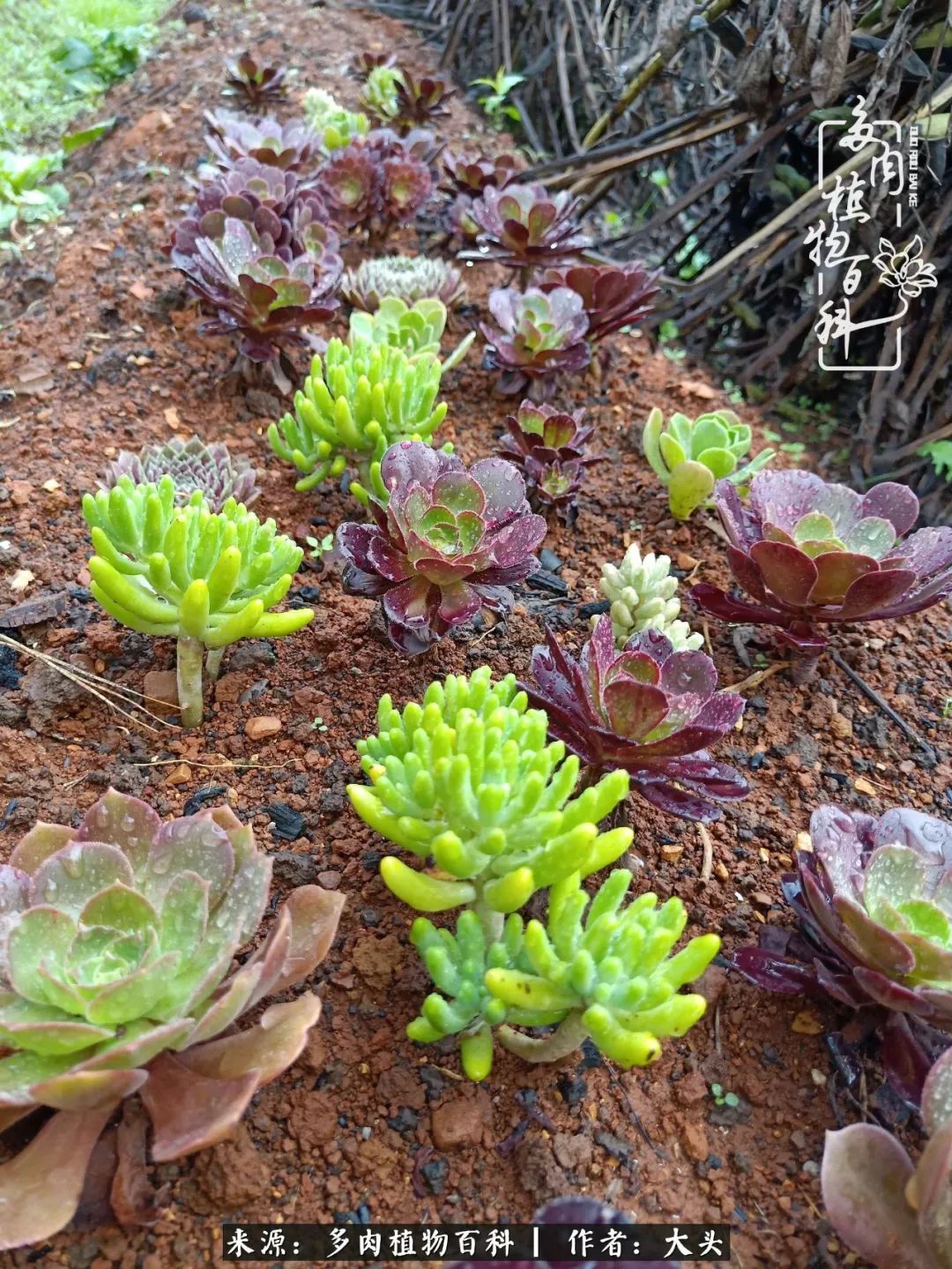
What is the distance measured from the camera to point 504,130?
4.39 m

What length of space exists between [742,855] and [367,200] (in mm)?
2386

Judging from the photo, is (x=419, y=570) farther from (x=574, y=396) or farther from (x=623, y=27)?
(x=623, y=27)

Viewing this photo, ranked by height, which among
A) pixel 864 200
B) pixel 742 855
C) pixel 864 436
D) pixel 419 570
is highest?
pixel 864 200

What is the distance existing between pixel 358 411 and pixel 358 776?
790 mm

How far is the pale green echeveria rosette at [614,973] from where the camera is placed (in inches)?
40.9

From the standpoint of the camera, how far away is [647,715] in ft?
4.39

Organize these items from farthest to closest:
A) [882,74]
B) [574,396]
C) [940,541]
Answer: [574,396] < [882,74] < [940,541]

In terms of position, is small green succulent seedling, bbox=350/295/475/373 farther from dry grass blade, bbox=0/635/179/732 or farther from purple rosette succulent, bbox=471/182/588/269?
dry grass blade, bbox=0/635/179/732

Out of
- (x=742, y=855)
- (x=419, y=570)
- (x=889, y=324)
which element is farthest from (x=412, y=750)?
(x=889, y=324)

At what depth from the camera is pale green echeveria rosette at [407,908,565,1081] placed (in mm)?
1136

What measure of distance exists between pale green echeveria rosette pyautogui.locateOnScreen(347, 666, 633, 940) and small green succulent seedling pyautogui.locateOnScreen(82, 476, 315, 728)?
39 cm

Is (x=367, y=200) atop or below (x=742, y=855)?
atop

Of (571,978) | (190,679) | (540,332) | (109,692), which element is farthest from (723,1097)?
(540,332)

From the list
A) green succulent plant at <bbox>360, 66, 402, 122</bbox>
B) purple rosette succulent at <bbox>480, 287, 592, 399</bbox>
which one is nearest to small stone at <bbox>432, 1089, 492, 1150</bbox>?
purple rosette succulent at <bbox>480, 287, 592, 399</bbox>
